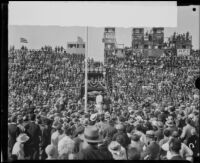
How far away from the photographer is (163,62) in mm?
3148

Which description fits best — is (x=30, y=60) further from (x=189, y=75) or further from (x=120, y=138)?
(x=189, y=75)

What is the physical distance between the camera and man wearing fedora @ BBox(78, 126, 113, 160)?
2.93 metres

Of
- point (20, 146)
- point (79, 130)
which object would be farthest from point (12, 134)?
point (79, 130)

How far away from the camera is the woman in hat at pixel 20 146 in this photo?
2883 mm

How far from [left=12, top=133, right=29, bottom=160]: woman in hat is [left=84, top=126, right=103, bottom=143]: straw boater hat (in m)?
0.54

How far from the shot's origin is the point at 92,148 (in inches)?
116

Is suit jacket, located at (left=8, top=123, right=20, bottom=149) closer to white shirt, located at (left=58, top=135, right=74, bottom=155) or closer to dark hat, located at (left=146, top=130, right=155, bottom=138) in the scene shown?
white shirt, located at (left=58, top=135, right=74, bottom=155)

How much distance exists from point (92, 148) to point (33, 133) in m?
0.56

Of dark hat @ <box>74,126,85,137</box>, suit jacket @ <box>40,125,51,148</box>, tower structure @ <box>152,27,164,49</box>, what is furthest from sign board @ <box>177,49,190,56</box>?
suit jacket @ <box>40,125,51,148</box>

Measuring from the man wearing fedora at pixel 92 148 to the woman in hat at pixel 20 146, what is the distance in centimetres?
51

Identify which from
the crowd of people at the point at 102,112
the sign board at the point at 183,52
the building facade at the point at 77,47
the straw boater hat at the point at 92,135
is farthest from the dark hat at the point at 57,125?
the sign board at the point at 183,52

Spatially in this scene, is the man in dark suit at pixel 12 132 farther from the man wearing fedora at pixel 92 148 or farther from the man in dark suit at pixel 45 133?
the man wearing fedora at pixel 92 148

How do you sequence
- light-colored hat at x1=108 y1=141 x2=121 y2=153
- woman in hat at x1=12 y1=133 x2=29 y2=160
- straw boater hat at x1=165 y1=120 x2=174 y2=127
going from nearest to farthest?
woman in hat at x1=12 y1=133 x2=29 y2=160 < light-colored hat at x1=108 y1=141 x2=121 y2=153 < straw boater hat at x1=165 y1=120 x2=174 y2=127
